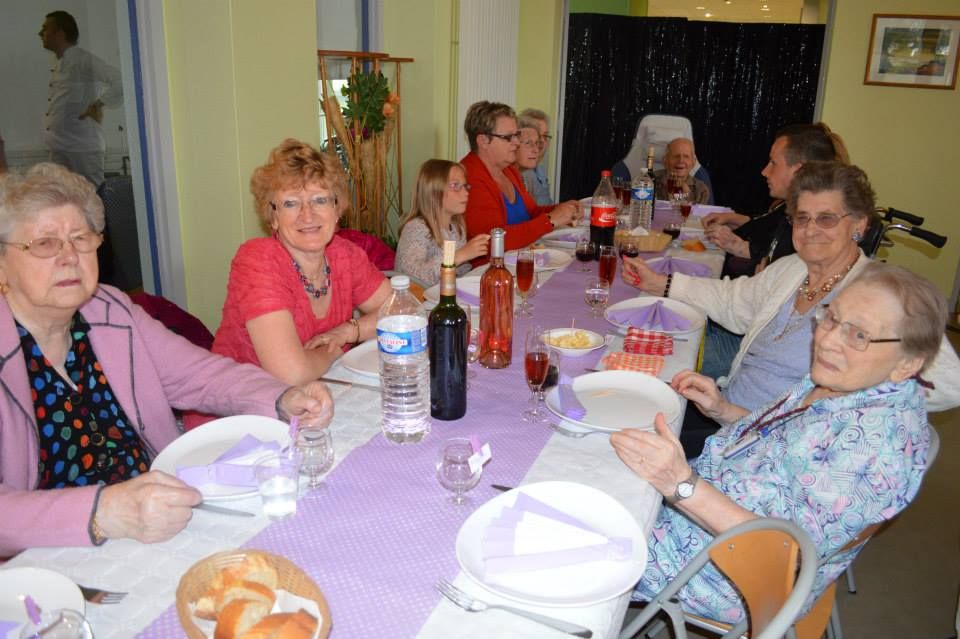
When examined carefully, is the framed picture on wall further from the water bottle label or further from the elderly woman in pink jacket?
the elderly woman in pink jacket

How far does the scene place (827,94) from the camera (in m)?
5.80

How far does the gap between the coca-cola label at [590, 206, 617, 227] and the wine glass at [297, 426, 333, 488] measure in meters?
2.12

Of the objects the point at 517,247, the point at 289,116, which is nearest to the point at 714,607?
the point at 517,247

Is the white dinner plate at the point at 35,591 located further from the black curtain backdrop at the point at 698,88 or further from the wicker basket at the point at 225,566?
the black curtain backdrop at the point at 698,88

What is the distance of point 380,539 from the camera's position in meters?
1.24

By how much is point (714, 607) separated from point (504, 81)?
5.24 m

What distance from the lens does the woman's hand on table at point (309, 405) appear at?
1.63 metres

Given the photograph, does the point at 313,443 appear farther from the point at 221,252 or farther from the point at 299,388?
the point at 221,252

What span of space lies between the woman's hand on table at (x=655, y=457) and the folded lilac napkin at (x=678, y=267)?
1.61 m

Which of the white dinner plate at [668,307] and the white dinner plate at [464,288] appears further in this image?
the white dinner plate at [464,288]

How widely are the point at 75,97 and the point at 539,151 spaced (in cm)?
261

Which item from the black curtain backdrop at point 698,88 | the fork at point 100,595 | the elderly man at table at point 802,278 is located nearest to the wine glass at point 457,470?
the fork at point 100,595

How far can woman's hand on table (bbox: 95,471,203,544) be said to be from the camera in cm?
121

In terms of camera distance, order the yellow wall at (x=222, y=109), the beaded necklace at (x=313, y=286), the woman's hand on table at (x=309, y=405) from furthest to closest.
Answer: the yellow wall at (x=222, y=109), the beaded necklace at (x=313, y=286), the woman's hand on table at (x=309, y=405)
